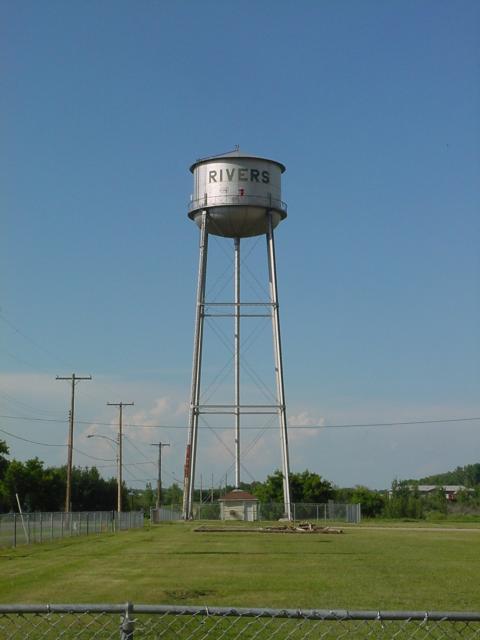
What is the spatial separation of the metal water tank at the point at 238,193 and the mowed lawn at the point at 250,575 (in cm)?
3068

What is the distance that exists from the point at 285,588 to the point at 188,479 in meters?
47.9

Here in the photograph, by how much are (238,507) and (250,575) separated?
5012 centimetres

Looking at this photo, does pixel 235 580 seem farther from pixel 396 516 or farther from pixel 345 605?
pixel 396 516

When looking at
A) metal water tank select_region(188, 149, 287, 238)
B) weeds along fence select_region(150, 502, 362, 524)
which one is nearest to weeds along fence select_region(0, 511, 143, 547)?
weeds along fence select_region(150, 502, 362, 524)

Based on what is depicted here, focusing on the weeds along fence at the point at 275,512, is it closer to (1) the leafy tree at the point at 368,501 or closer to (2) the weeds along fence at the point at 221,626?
(1) the leafy tree at the point at 368,501

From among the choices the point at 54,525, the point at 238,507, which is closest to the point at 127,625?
the point at 54,525

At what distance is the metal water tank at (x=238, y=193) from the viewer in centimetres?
6256

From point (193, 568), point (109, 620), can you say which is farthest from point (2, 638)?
point (193, 568)

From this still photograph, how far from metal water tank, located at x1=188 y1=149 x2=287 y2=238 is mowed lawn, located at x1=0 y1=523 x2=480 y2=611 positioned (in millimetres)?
30676

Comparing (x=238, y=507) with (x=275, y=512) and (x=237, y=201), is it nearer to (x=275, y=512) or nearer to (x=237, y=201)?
(x=275, y=512)

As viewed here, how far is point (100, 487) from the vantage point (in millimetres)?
111562

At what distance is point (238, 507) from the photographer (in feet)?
232

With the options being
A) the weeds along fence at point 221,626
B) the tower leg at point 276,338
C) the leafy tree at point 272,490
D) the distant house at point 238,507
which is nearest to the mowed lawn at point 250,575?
the weeds along fence at point 221,626

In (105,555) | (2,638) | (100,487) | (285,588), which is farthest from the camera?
(100,487)
